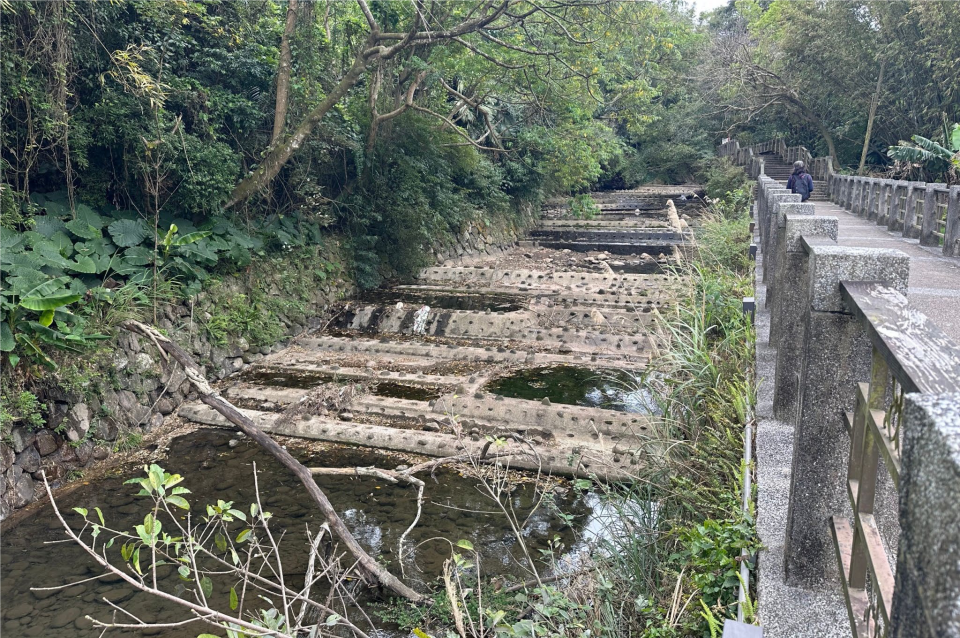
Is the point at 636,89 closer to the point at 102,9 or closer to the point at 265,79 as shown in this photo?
the point at 265,79

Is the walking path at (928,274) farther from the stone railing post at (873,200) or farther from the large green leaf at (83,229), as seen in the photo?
the large green leaf at (83,229)

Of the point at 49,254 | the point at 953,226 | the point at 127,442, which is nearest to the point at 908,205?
the point at 953,226

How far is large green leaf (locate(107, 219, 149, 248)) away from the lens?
7.18m

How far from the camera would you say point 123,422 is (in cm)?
643

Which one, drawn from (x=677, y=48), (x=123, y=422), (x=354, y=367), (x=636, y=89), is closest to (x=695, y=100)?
(x=677, y=48)

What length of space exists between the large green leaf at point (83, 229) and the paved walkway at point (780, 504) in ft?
21.6

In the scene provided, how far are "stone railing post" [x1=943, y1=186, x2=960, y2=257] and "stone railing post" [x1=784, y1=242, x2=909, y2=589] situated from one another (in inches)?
275

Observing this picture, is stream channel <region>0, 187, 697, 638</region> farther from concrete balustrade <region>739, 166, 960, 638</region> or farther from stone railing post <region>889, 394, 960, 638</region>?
stone railing post <region>889, 394, 960, 638</region>

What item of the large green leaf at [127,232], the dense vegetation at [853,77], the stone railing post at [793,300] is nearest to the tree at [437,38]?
the large green leaf at [127,232]

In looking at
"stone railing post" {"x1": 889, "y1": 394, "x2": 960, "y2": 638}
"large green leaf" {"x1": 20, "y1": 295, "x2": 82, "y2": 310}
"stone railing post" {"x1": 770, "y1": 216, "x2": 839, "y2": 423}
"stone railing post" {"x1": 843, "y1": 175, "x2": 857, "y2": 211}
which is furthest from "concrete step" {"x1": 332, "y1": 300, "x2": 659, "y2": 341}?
"stone railing post" {"x1": 843, "y1": 175, "x2": 857, "y2": 211}

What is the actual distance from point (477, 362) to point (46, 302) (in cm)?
441

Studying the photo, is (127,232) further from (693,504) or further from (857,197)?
(857,197)

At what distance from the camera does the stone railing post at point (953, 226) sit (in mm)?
7379

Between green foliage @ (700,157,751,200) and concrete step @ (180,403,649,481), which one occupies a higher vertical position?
green foliage @ (700,157,751,200)
